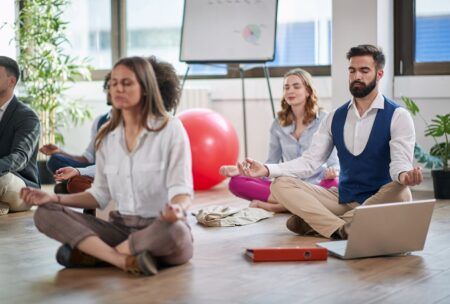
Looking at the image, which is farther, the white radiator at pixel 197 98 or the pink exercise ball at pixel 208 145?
the white radiator at pixel 197 98

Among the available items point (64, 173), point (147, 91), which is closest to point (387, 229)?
point (147, 91)

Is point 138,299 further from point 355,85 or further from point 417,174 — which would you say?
point 355,85

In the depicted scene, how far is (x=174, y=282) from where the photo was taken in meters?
3.18

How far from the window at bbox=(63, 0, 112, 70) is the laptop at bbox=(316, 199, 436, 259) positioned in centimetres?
531

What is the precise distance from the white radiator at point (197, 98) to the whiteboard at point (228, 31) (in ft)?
2.02

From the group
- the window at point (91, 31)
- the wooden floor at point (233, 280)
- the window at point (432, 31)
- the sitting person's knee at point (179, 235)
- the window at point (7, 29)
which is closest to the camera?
the wooden floor at point (233, 280)

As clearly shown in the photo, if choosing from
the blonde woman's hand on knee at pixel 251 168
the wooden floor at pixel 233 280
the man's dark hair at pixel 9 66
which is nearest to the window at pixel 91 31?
the man's dark hair at pixel 9 66

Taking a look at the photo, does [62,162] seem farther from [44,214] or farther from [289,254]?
[289,254]

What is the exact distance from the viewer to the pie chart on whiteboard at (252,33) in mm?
7137

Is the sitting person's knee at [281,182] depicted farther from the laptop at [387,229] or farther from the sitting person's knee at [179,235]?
the sitting person's knee at [179,235]

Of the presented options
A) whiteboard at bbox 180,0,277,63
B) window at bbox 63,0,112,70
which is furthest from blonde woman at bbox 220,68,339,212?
window at bbox 63,0,112,70

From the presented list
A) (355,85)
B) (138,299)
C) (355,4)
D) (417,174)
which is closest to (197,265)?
(138,299)

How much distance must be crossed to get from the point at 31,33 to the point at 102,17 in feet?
3.40

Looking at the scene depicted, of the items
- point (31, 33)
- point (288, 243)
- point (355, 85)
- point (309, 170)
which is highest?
point (31, 33)
